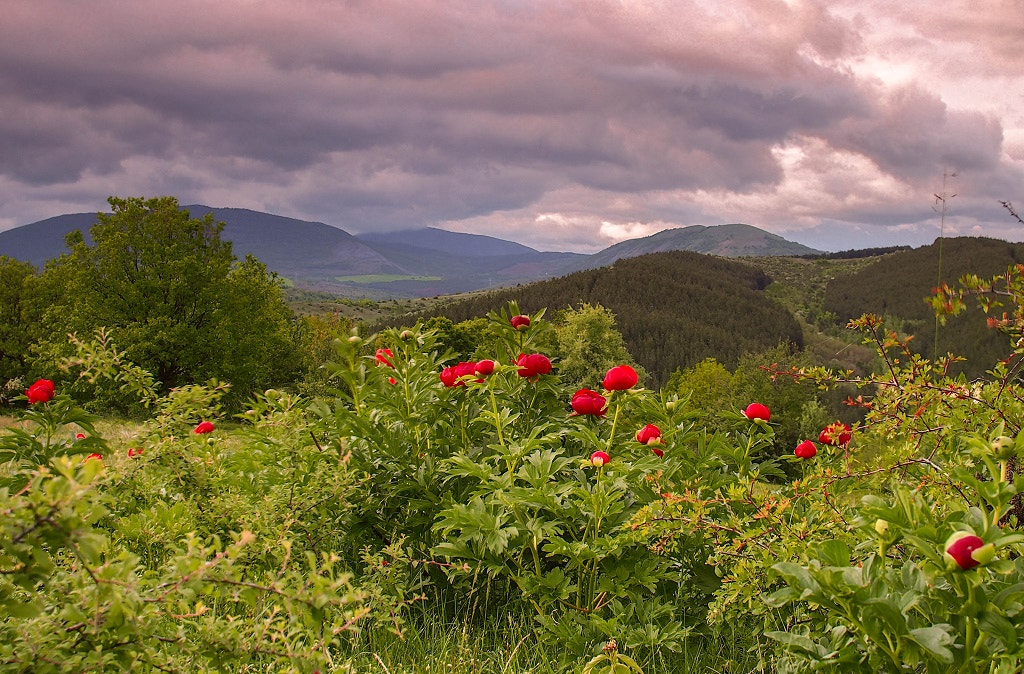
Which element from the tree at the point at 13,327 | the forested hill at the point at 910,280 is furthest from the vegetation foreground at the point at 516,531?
the forested hill at the point at 910,280

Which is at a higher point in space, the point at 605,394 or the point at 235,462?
the point at 605,394

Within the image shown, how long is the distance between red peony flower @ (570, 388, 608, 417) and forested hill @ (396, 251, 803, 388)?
87.4 m

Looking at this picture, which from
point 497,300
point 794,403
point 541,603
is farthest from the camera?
point 497,300

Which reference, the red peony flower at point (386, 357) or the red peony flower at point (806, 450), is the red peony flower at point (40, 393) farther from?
the red peony flower at point (806, 450)

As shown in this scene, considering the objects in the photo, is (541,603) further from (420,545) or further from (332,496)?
(332,496)

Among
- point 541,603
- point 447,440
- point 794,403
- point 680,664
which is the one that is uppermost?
point 447,440

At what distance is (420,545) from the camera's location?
3256mm

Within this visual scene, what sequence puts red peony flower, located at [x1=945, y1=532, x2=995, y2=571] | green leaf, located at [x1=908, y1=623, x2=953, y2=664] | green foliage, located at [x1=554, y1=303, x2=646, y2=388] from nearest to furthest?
red peony flower, located at [x1=945, y1=532, x2=995, y2=571], green leaf, located at [x1=908, y1=623, x2=953, y2=664], green foliage, located at [x1=554, y1=303, x2=646, y2=388]

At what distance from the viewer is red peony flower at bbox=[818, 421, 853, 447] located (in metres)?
2.75

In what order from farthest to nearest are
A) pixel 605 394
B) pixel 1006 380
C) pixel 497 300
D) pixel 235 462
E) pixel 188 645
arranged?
pixel 497 300 < pixel 235 462 < pixel 605 394 < pixel 1006 380 < pixel 188 645

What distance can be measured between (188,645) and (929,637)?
184 centimetres

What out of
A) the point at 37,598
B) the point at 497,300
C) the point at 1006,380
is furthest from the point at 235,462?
the point at 497,300

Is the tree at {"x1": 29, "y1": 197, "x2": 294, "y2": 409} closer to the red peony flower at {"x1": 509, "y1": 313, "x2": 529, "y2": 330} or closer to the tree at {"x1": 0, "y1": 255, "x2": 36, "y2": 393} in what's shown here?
the tree at {"x1": 0, "y1": 255, "x2": 36, "y2": 393}

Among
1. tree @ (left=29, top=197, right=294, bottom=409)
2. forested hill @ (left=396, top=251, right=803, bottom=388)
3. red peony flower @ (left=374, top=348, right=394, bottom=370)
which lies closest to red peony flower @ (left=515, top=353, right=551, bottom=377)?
red peony flower @ (left=374, top=348, right=394, bottom=370)
